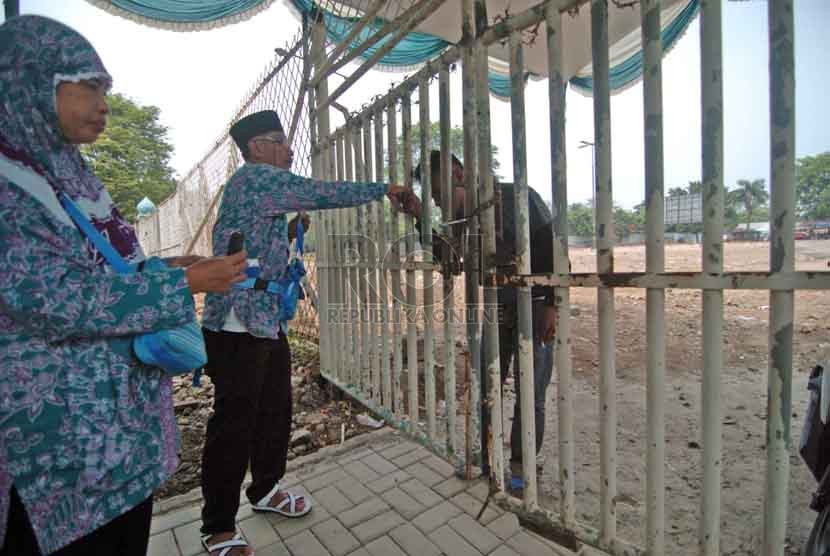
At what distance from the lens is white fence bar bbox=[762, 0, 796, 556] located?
1.06m

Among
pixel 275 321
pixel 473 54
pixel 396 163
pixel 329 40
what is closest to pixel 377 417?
pixel 275 321

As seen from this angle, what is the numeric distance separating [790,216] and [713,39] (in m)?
0.54

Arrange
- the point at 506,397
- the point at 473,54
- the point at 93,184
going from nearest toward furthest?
1. the point at 93,184
2. the point at 473,54
3. the point at 506,397

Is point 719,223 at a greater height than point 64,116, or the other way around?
point 64,116

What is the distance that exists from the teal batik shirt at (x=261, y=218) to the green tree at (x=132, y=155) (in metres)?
21.8

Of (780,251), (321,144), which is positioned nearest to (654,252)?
(780,251)

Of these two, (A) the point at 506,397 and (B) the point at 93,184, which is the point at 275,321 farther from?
(A) the point at 506,397

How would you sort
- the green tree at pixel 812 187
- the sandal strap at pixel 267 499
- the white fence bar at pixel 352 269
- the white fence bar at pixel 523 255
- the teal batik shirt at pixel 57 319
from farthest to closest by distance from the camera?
1. the white fence bar at pixel 352 269
2. the sandal strap at pixel 267 499
3. the white fence bar at pixel 523 255
4. the green tree at pixel 812 187
5. the teal batik shirt at pixel 57 319

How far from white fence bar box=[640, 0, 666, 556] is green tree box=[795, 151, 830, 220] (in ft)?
1.07

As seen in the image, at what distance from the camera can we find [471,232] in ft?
6.49

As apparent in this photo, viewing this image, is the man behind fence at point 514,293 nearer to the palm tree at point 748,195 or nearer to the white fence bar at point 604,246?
the white fence bar at point 604,246

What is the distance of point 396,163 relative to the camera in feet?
8.28

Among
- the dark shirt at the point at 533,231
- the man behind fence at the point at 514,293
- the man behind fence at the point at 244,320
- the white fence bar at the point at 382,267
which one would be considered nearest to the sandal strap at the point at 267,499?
the man behind fence at the point at 244,320

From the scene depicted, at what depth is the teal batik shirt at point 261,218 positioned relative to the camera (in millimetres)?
1809
